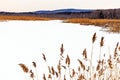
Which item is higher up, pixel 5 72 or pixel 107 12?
pixel 5 72

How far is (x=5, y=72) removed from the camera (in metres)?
7.85

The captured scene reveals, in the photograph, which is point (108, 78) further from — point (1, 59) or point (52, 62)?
point (1, 59)

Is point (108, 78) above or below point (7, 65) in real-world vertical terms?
above

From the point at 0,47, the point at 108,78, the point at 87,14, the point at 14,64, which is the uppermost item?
the point at 108,78

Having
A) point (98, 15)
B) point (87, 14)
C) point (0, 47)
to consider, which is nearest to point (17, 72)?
point (0, 47)

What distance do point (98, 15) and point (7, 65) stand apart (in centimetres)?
9385

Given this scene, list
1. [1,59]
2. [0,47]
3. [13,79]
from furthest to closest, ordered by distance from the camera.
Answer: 1. [0,47]
2. [1,59]
3. [13,79]

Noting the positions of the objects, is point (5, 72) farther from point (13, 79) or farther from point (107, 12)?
point (107, 12)

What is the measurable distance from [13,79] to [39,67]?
1.24 meters

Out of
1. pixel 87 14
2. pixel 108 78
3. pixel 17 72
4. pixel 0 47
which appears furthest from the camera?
pixel 87 14

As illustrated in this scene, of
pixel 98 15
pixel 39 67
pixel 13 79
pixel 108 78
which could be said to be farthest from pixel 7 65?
pixel 98 15

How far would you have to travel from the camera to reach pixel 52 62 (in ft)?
29.8

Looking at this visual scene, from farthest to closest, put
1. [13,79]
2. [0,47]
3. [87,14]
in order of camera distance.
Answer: [87,14] < [0,47] < [13,79]

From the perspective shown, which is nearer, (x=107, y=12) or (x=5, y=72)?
(x=5, y=72)
